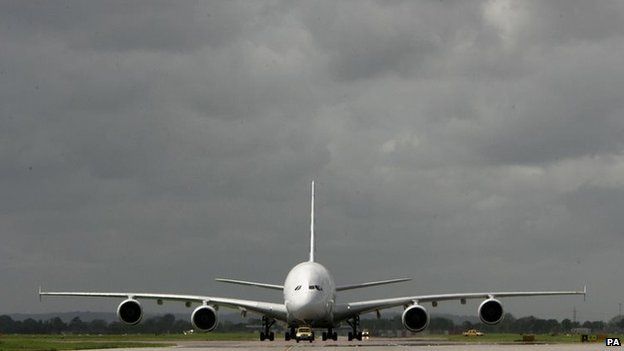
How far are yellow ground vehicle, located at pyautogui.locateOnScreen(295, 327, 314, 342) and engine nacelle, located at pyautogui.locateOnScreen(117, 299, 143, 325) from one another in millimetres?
9033

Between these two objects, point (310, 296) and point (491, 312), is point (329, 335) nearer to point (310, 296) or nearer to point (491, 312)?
point (310, 296)

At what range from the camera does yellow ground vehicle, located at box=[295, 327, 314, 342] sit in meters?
56.7

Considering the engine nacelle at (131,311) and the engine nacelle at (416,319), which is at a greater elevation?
the engine nacelle at (131,311)

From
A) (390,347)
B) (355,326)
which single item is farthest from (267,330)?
(390,347)

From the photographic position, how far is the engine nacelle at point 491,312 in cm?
5541

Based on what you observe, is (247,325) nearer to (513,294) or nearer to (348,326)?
(348,326)

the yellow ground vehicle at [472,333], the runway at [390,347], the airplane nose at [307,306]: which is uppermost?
the yellow ground vehicle at [472,333]

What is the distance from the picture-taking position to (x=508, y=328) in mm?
109250

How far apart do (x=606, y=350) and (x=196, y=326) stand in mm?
24153

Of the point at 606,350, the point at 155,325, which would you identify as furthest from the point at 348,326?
the point at 155,325

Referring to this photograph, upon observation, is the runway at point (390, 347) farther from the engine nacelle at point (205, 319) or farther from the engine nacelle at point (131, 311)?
the engine nacelle at point (131, 311)

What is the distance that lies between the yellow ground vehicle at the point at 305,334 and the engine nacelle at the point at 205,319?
5213 mm

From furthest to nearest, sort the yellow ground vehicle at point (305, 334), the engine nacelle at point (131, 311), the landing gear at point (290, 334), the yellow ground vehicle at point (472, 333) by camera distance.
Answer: the yellow ground vehicle at point (472, 333) → the landing gear at point (290, 334) → the yellow ground vehicle at point (305, 334) → the engine nacelle at point (131, 311)

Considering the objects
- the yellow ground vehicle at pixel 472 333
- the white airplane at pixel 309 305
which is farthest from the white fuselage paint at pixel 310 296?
the yellow ground vehicle at pixel 472 333
